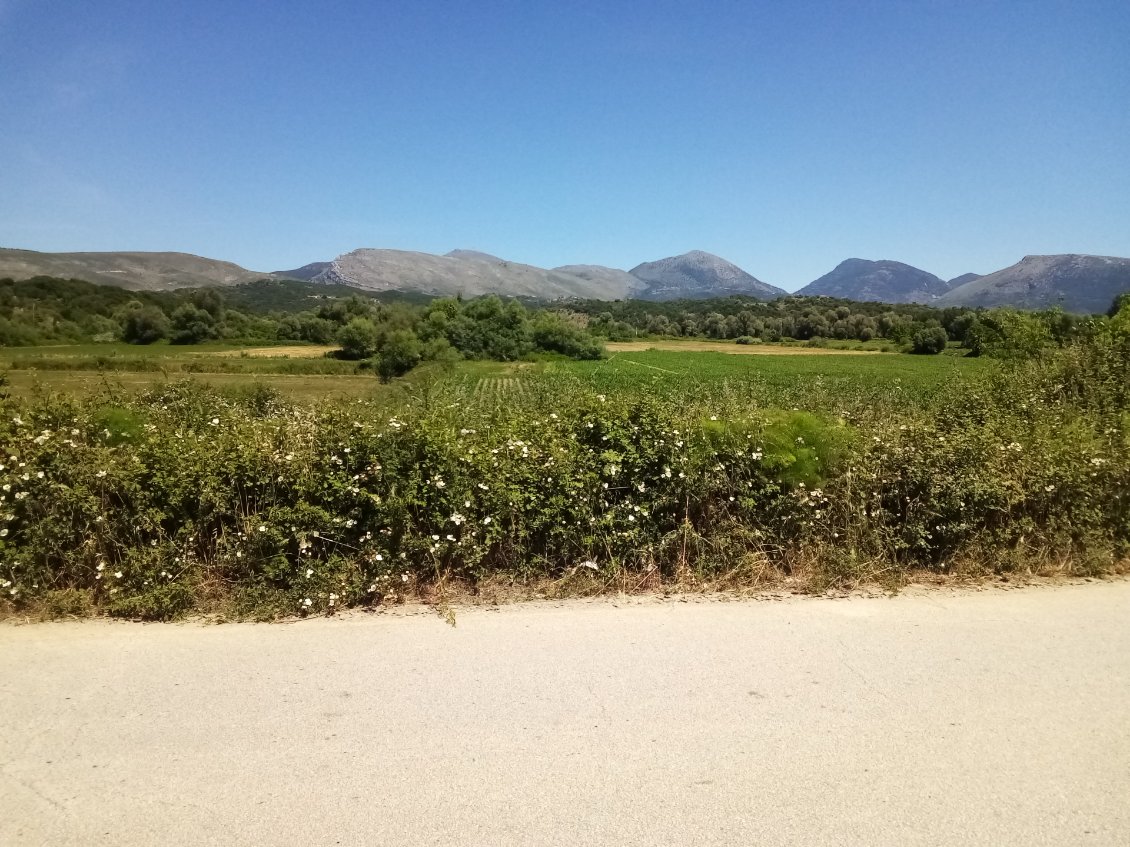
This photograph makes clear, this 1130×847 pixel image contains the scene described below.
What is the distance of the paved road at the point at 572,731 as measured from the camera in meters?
2.28

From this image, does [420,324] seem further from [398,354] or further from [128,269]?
[128,269]

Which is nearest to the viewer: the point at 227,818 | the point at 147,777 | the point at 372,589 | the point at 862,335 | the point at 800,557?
the point at 227,818

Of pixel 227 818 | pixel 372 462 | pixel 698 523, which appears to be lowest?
pixel 227 818

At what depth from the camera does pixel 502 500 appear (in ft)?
14.3

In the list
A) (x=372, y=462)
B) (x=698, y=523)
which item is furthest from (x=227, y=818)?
(x=698, y=523)

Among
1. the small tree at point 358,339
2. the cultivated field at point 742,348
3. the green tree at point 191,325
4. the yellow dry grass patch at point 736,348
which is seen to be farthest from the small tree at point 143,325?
the yellow dry grass patch at point 736,348

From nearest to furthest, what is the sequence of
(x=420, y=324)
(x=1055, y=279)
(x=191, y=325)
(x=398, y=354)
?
(x=1055, y=279) < (x=398, y=354) < (x=191, y=325) < (x=420, y=324)

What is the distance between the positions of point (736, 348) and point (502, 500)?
9733cm

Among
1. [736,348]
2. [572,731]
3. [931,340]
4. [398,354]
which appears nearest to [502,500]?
[572,731]

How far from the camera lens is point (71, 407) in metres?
4.75

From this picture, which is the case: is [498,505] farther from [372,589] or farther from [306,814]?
[306,814]

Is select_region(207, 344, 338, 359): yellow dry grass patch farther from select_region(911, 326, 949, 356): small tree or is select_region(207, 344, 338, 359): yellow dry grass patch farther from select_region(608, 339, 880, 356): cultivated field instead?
select_region(911, 326, 949, 356): small tree

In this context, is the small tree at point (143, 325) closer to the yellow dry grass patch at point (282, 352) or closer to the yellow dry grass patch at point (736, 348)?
the yellow dry grass patch at point (282, 352)

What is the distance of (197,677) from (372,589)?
1.09 metres
